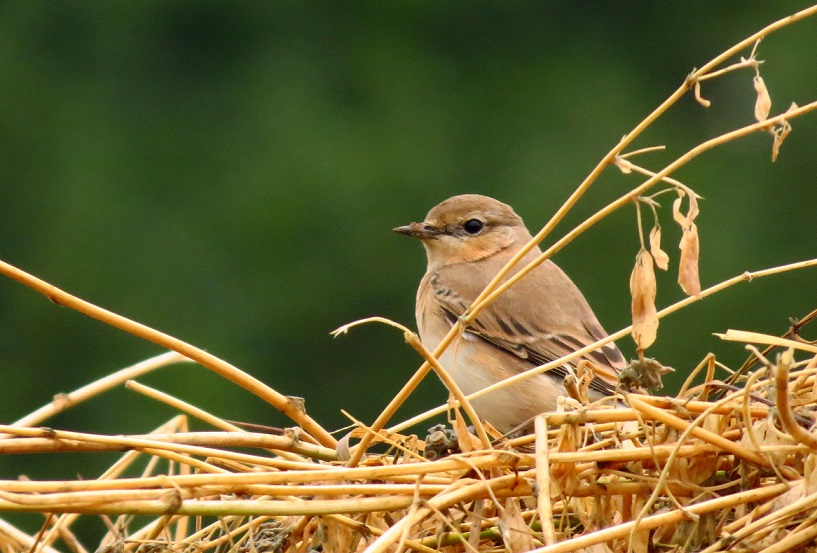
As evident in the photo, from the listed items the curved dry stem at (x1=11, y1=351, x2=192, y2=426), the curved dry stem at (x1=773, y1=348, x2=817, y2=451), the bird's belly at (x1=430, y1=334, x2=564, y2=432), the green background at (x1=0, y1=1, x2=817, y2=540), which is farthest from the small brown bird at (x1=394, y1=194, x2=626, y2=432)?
the green background at (x1=0, y1=1, x2=817, y2=540)

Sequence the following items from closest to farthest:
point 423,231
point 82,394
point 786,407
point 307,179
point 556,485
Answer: point 786,407 < point 556,485 < point 82,394 < point 423,231 < point 307,179

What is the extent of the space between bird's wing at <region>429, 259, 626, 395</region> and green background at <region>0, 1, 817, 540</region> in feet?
34.4

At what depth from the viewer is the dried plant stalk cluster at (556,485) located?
7.91ft

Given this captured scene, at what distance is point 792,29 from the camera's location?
20297mm

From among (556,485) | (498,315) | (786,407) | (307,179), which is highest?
(786,407)

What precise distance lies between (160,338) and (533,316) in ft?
9.31

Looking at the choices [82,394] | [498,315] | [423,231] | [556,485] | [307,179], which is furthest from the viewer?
[307,179]

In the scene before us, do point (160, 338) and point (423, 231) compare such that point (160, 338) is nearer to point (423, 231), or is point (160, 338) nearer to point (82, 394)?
point (82, 394)

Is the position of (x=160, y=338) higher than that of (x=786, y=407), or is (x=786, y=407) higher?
(x=160, y=338)

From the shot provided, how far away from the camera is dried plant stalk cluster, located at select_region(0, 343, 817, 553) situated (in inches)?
94.9

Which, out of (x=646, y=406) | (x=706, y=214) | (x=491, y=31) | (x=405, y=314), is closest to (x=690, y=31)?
(x=491, y=31)

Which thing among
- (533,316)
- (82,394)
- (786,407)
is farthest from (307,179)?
(786,407)

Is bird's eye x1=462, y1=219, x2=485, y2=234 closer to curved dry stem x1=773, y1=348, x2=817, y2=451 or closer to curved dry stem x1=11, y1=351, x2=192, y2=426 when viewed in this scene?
curved dry stem x1=11, y1=351, x2=192, y2=426

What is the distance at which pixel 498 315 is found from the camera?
17.5 ft
